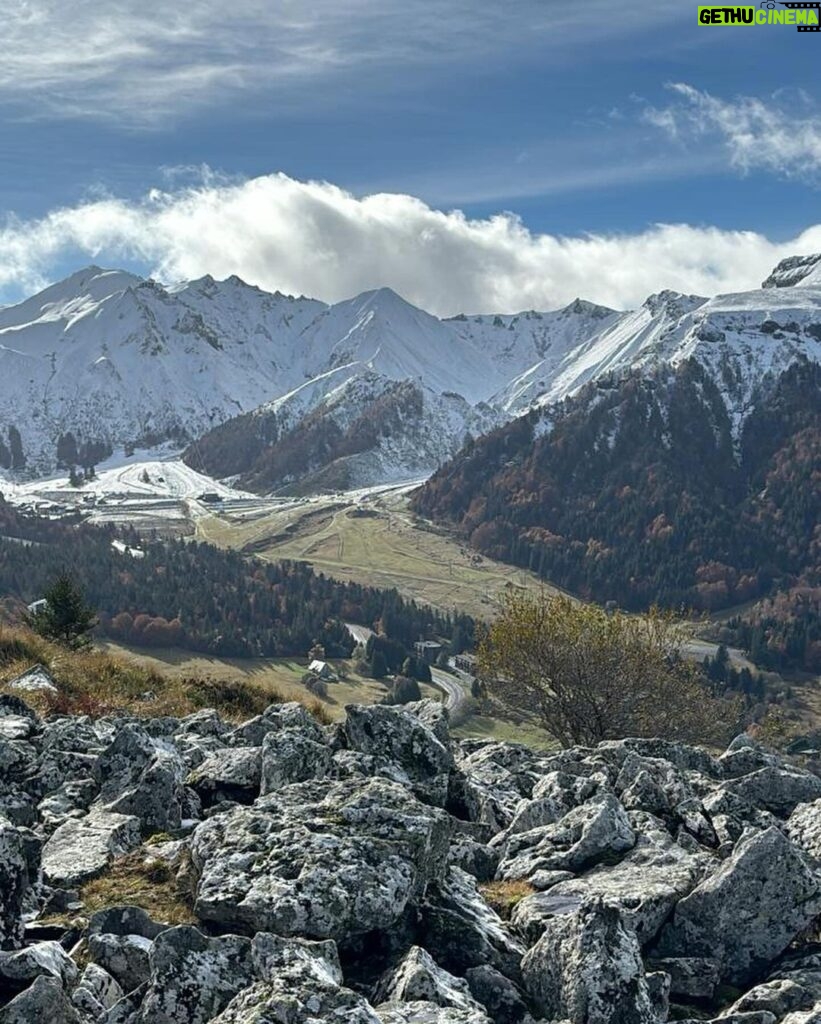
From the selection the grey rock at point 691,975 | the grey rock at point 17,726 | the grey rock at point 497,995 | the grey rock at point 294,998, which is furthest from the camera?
the grey rock at point 17,726

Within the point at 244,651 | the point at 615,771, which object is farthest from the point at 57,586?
the point at 244,651

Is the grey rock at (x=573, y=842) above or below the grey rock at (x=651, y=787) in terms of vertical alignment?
above

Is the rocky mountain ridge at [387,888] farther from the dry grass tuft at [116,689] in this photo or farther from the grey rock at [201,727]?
the dry grass tuft at [116,689]

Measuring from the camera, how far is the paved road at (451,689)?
168 metres

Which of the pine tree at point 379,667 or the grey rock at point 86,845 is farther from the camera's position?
the pine tree at point 379,667

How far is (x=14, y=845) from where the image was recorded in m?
10.3

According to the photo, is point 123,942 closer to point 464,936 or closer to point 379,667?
point 464,936

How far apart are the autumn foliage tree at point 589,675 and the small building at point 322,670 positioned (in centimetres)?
13214

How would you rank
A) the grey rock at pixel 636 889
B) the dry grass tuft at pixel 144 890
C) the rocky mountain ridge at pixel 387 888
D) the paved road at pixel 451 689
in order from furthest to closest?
the paved road at pixel 451 689, the grey rock at pixel 636 889, the dry grass tuft at pixel 144 890, the rocky mountain ridge at pixel 387 888

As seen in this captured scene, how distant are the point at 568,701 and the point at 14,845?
4182 cm

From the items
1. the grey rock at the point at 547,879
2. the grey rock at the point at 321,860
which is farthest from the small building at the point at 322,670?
the grey rock at the point at 321,860

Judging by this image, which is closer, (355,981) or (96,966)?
(96,966)

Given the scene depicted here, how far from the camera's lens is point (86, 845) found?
1348 cm

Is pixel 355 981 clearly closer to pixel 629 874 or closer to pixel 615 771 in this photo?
pixel 629 874
